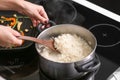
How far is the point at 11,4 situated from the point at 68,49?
0.26 metres

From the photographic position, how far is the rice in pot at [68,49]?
39.2 inches

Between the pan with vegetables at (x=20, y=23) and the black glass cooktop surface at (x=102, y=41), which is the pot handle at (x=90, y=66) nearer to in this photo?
the black glass cooktop surface at (x=102, y=41)

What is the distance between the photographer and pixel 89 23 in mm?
1199

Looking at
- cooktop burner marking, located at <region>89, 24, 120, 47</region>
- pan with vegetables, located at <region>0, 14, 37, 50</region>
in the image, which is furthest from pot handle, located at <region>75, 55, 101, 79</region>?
pan with vegetables, located at <region>0, 14, 37, 50</region>

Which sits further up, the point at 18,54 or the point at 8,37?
the point at 8,37

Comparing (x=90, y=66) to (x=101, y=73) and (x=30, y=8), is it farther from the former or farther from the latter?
(x=30, y=8)

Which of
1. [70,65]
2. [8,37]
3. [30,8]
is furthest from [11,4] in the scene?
[70,65]

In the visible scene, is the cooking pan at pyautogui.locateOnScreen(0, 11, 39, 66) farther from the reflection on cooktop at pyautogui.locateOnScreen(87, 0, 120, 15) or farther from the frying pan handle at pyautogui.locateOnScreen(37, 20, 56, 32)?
the reflection on cooktop at pyautogui.locateOnScreen(87, 0, 120, 15)

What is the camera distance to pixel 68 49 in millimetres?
1008

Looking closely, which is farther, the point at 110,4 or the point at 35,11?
the point at 110,4

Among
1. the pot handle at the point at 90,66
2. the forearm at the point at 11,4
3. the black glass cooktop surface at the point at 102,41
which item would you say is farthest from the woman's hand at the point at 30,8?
the pot handle at the point at 90,66

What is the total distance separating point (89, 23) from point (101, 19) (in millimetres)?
45

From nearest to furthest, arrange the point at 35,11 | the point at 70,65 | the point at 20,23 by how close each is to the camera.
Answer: the point at 70,65
the point at 35,11
the point at 20,23

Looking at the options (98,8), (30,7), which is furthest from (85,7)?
(30,7)
